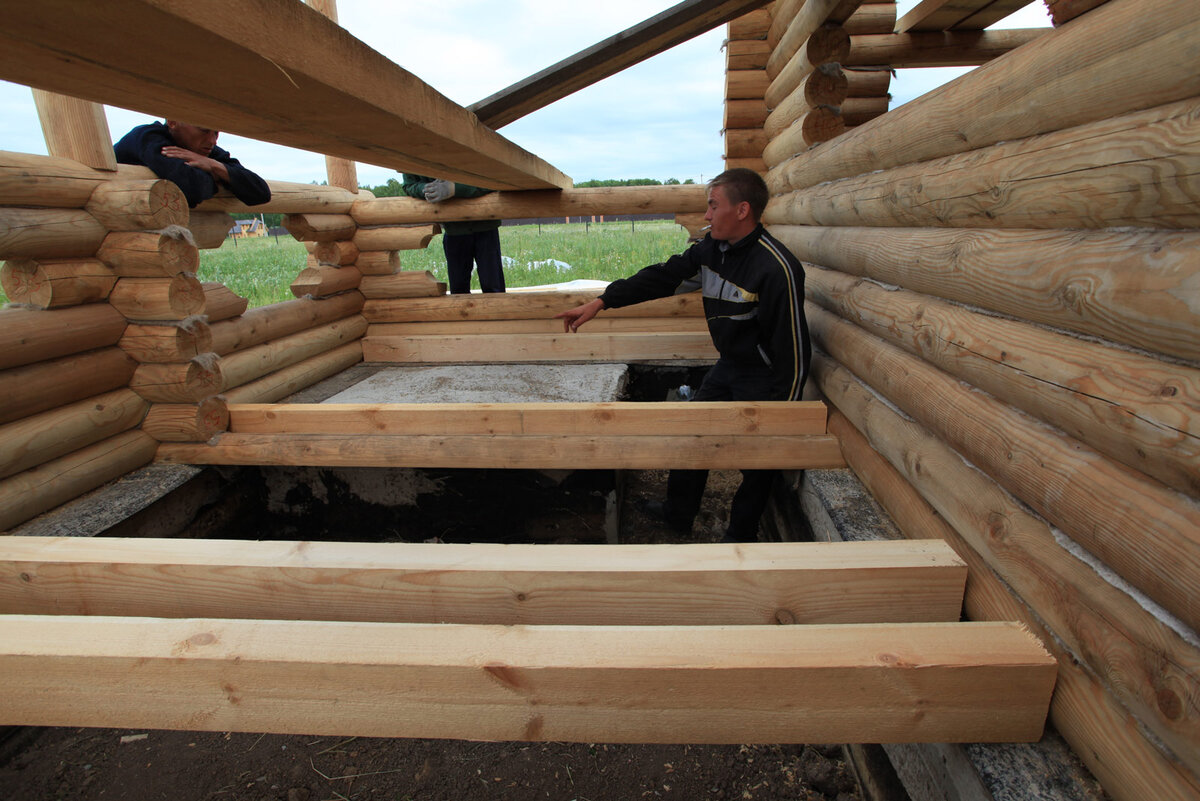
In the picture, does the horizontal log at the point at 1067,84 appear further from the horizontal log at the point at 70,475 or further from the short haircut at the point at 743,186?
the horizontal log at the point at 70,475

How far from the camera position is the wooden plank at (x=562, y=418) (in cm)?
320

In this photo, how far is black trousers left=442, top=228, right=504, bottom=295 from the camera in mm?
6219

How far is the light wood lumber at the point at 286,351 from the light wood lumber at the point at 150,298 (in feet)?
2.40

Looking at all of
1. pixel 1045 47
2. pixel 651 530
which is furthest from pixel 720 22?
pixel 651 530

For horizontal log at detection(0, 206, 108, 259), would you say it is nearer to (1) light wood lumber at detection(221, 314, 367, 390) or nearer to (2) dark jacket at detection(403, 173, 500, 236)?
(1) light wood lumber at detection(221, 314, 367, 390)

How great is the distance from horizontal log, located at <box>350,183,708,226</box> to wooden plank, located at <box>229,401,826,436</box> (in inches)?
108

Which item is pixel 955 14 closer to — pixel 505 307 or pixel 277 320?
pixel 505 307

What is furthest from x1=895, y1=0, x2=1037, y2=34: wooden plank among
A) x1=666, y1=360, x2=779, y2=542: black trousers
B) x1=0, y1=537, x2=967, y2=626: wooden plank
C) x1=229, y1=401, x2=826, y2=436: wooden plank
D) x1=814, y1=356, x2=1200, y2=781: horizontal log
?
x1=0, y1=537, x2=967, y2=626: wooden plank

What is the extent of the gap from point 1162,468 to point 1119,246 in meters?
0.48

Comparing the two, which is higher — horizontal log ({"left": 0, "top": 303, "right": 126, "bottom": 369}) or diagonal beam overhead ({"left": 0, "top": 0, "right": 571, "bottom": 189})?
diagonal beam overhead ({"left": 0, "top": 0, "right": 571, "bottom": 189})

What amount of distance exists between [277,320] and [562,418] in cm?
274

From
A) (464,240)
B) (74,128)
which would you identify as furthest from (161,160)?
(464,240)

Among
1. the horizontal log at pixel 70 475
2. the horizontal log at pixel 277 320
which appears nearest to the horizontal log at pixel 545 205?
the horizontal log at pixel 277 320

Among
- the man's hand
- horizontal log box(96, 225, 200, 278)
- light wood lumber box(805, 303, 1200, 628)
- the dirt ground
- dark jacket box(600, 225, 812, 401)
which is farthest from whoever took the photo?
the man's hand
